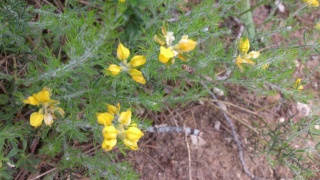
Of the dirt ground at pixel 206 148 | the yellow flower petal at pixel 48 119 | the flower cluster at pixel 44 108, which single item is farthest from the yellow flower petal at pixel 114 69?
the dirt ground at pixel 206 148

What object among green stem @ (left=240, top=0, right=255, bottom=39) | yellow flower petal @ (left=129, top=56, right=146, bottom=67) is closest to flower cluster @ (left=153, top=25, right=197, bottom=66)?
yellow flower petal @ (left=129, top=56, right=146, bottom=67)

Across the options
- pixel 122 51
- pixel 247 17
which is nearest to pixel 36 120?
pixel 122 51

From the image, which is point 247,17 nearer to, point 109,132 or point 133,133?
point 133,133

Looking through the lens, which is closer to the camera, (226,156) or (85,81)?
(85,81)

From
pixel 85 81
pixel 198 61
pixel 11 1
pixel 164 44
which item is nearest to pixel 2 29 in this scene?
pixel 11 1

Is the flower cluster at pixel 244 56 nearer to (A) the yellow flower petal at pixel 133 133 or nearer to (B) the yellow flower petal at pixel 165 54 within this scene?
(B) the yellow flower petal at pixel 165 54

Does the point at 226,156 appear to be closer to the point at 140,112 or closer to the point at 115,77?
the point at 140,112
